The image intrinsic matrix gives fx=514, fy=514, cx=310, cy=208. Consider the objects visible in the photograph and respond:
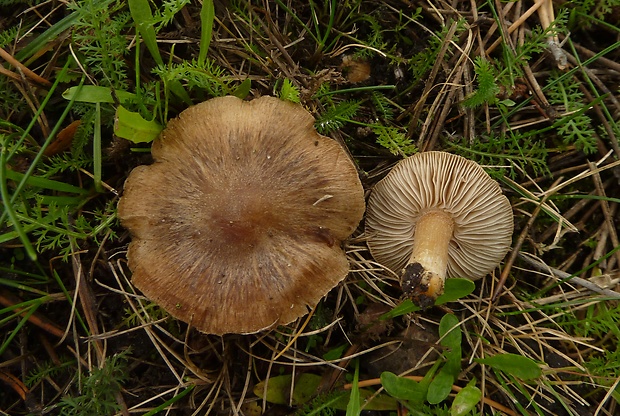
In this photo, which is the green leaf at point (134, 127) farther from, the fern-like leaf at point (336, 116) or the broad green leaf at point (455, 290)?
the broad green leaf at point (455, 290)

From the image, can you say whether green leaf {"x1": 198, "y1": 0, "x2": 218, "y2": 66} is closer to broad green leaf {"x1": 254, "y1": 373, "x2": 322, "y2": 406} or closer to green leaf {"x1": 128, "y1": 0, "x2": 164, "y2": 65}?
green leaf {"x1": 128, "y1": 0, "x2": 164, "y2": 65}

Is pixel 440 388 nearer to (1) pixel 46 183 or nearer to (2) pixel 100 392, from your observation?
(2) pixel 100 392

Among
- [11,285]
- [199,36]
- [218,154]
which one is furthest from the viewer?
[199,36]

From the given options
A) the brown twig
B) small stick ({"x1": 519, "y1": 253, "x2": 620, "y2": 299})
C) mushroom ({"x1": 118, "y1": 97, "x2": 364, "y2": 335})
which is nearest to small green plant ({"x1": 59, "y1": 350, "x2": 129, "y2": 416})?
the brown twig

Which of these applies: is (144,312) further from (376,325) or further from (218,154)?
(376,325)

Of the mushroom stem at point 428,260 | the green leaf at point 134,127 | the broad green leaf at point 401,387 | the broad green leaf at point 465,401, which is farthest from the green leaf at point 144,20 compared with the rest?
the broad green leaf at point 465,401

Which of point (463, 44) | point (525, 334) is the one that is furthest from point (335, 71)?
point (525, 334)
